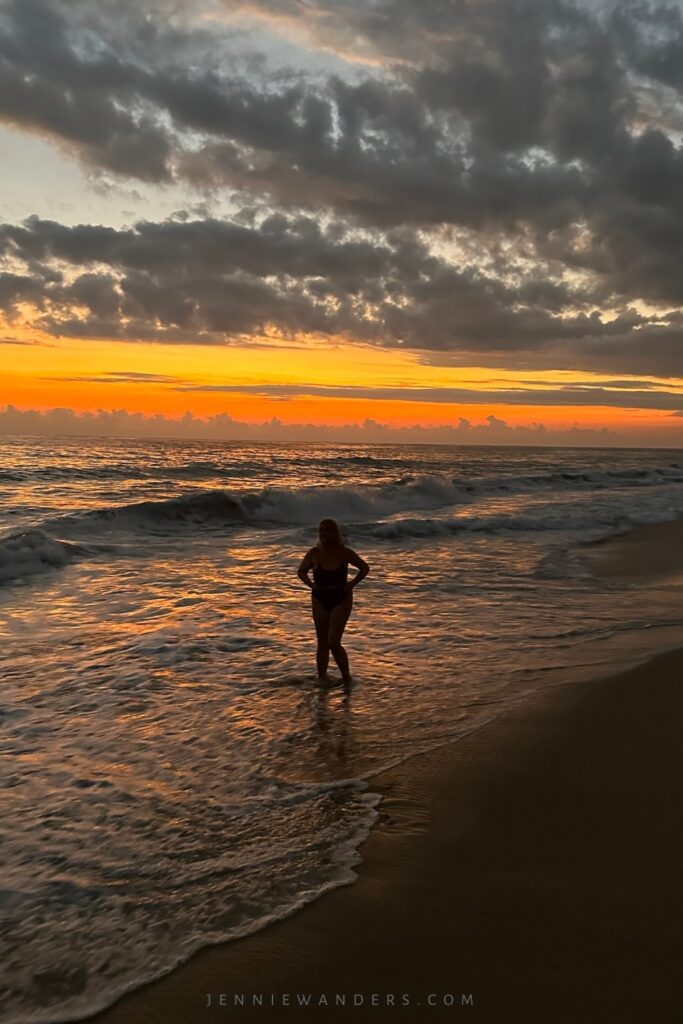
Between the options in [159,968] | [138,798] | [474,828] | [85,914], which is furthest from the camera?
[138,798]

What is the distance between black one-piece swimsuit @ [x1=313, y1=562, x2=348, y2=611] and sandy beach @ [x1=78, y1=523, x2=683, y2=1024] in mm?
2537

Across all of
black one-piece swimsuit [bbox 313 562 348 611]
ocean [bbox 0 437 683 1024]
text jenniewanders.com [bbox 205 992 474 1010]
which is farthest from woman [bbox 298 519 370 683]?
text jenniewanders.com [bbox 205 992 474 1010]

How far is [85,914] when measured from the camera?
3461 millimetres

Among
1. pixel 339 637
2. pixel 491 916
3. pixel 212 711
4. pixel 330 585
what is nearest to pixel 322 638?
pixel 339 637

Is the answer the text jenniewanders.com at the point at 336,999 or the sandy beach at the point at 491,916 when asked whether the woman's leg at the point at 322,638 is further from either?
the text jenniewanders.com at the point at 336,999

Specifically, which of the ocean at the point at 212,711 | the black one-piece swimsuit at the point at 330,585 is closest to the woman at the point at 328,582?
the black one-piece swimsuit at the point at 330,585

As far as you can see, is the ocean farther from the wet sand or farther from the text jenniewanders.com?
the wet sand

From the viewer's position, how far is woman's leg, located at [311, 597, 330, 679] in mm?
7219

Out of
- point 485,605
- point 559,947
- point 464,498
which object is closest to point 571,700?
point 559,947

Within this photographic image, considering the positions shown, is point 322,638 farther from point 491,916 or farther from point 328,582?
point 491,916

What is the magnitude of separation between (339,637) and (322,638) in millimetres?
289

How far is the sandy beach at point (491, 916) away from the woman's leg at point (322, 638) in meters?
2.23

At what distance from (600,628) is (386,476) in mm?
37675

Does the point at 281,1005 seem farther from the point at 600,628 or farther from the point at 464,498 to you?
the point at 464,498
